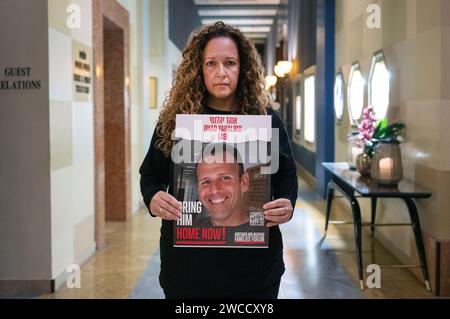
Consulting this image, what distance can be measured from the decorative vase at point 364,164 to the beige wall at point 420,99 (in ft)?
0.81

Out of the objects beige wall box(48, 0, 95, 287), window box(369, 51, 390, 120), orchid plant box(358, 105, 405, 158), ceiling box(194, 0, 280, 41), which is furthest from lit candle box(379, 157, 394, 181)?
ceiling box(194, 0, 280, 41)

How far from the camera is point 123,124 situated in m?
5.59

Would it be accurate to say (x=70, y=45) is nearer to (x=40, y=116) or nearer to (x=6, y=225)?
(x=40, y=116)

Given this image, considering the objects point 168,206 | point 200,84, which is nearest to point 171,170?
point 168,206

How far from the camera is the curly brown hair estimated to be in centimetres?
133

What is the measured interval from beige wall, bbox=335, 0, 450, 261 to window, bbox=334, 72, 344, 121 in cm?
137

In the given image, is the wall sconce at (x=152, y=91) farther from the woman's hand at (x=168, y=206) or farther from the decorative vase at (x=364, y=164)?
the woman's hand at (x=168, y=206)

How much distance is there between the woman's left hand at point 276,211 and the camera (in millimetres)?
1306

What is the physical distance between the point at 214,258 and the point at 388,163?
2.60 meters

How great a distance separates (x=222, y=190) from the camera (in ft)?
4.27

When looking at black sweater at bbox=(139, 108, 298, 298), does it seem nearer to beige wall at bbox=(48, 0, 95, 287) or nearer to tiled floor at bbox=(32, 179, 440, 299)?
tiled floor at bbox=(32, 179, 440, 299)

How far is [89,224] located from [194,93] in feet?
10.1

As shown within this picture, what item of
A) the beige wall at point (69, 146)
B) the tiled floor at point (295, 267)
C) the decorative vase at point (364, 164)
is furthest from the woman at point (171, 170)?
the decorative vase at point (364, 164)

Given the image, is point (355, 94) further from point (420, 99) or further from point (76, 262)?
point (76, 262)
